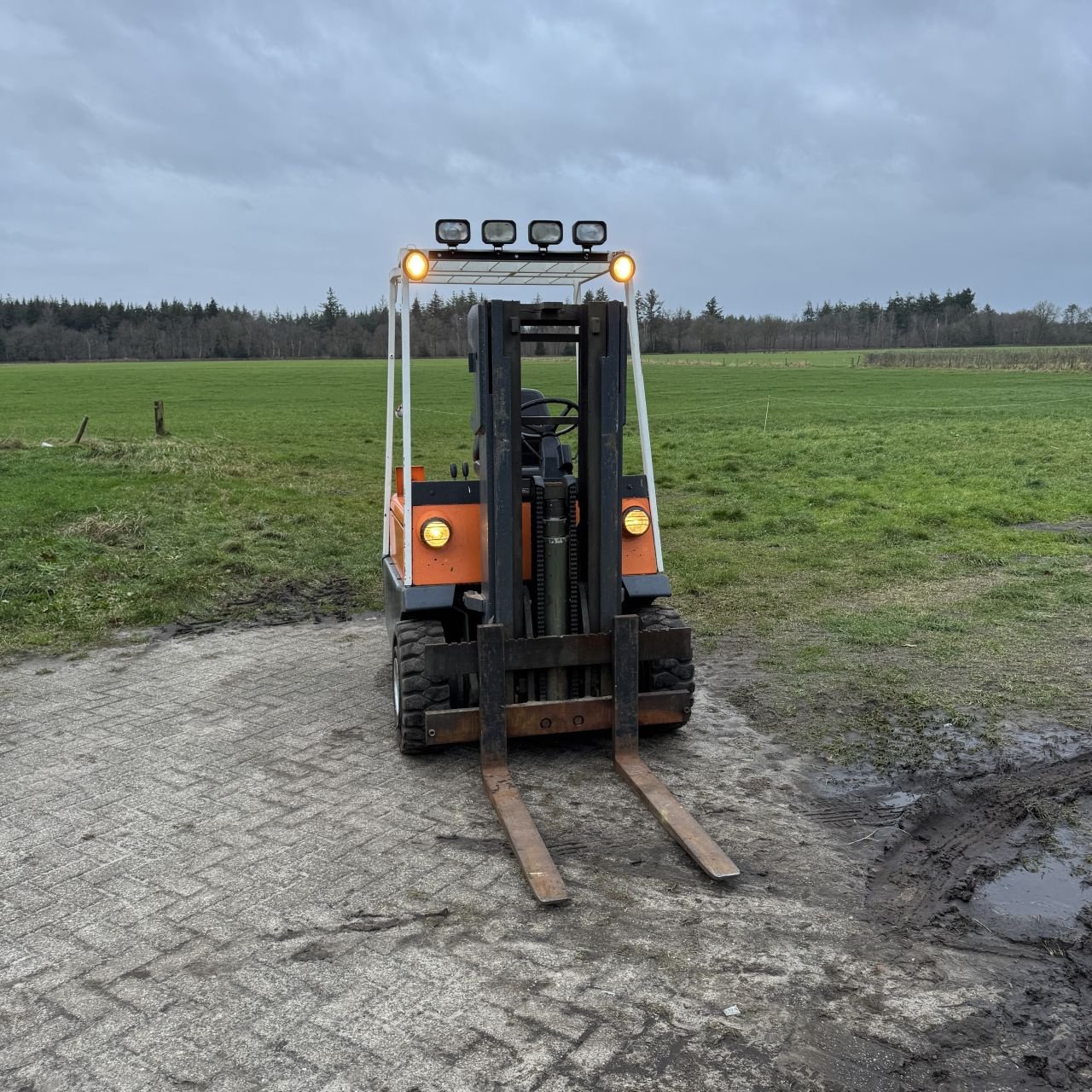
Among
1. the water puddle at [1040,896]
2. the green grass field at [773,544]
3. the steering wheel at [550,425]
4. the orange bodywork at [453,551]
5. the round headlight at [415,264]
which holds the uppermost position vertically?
the round headlight at [415,264]

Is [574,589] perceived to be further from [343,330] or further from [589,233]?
[343,330]

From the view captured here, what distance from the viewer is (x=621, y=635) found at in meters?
5.68

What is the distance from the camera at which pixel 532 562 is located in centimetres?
599

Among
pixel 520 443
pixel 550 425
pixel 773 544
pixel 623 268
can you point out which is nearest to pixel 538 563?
pixel 520 443

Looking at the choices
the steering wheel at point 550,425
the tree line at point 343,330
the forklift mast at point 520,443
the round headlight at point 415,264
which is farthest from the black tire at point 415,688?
the tree line at point 343,330

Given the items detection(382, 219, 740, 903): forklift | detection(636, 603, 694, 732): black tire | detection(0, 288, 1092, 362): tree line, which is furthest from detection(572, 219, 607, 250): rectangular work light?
detection(0, 288, 1092, 362): tree line

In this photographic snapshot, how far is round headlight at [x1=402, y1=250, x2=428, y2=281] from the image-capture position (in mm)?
5684

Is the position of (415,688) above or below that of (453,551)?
below

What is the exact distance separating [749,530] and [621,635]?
8.37m

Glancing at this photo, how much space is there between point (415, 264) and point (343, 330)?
117643 millimetres

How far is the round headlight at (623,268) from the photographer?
596 centimetres

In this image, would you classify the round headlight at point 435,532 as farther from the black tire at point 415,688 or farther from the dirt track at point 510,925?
the dirt track at point 510,925

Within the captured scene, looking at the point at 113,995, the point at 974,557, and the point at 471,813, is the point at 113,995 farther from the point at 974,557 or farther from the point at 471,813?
the point at 974,557

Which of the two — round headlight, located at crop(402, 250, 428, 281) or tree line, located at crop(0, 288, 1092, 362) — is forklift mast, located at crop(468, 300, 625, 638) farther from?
tree line, located at crop(0, 288, 1092, 362)
